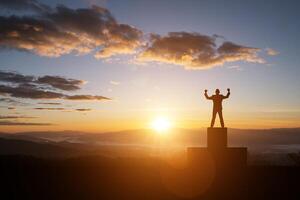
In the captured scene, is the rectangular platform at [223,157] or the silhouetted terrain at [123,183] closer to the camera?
the silhouetted terrain at [123,183]

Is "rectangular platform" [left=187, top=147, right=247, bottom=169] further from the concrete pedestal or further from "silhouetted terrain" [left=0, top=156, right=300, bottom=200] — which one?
"silhouetted terrain" [left=0, top=156, right=300, bottom=200]

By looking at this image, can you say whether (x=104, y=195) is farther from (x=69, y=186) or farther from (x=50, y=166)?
(x=50, y=166)

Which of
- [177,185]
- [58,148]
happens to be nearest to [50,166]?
[177,185]

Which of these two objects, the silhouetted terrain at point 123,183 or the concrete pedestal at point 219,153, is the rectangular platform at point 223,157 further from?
the silhouetted terrain at point 123,183

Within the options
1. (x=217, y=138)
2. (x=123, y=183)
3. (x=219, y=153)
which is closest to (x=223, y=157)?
(x=219, y=153)

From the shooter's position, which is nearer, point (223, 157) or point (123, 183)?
point (123, 183)

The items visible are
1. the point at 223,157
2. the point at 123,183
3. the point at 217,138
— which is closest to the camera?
the point at 123,183

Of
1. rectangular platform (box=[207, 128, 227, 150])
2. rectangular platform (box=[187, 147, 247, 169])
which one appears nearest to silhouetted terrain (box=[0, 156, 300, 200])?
rectangular platform (box=[187, 147, 247, 169])

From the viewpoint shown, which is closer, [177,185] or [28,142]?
[177,185]

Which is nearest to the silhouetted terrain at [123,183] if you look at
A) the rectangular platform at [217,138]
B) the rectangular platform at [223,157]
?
the rectangular platform at [223,157]

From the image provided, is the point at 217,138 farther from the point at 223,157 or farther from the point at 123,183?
the point at 123,183

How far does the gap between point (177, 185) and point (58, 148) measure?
117376 millimetres

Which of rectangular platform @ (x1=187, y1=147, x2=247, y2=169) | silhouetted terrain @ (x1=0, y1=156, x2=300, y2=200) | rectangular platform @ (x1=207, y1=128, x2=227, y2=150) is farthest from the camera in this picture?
rectangular platform @ (x1=207, y1=128, x2=227, y2=150)

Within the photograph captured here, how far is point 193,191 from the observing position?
1789cm
